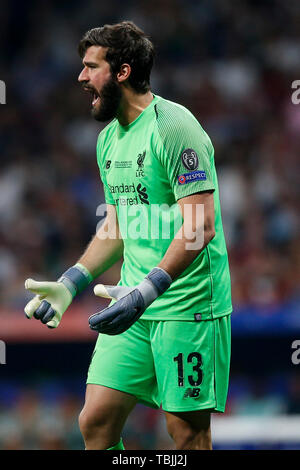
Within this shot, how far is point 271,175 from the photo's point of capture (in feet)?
25.4

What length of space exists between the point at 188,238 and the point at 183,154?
0.34 metres

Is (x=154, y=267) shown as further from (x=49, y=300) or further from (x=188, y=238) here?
(x=49, y=300)

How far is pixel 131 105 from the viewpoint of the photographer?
3.60 meters

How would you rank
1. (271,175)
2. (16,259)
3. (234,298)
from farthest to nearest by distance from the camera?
1. (271,175)
2. (16,259)
3. (234,298)

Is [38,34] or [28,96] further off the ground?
[38,34]

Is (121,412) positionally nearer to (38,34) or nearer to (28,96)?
(28,96)

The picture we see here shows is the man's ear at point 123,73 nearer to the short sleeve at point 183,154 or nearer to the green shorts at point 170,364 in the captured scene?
the short sleeve at point 183,154

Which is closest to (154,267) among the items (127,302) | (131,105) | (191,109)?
(127,302)

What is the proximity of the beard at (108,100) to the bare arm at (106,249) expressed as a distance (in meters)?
0.47

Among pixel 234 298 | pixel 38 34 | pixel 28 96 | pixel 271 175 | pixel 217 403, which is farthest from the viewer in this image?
pixel 38 34

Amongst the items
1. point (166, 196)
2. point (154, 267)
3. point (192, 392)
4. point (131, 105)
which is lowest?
point (192, 392)

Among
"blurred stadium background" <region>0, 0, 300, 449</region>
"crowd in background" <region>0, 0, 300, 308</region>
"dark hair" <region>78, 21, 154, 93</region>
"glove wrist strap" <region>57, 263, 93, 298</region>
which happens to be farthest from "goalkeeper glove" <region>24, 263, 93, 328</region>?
"crowd in background" <region>0, 0, 300, 308</region>

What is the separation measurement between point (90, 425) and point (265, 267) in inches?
141

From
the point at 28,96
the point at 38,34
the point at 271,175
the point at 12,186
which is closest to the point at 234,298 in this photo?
the point at 271,175
